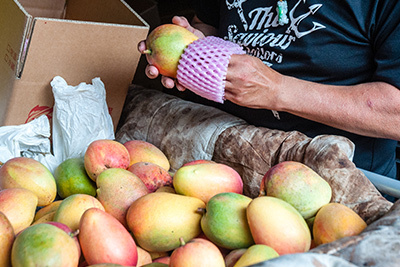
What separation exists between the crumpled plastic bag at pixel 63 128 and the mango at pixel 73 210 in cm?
57

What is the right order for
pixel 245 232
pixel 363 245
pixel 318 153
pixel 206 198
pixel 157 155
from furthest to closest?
pixel 157 155
pixel 318 153
pixel 206 198
pixel 245 232
pixel 363 245

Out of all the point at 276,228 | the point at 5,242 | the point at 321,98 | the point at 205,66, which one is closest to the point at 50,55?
the point at 205,66

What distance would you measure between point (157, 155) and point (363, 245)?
0.91 meters

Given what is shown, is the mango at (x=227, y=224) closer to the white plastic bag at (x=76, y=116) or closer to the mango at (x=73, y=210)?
the mango at (x=73, y=210)

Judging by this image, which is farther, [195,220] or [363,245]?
[195,220]

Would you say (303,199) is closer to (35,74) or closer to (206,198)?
(206,198)

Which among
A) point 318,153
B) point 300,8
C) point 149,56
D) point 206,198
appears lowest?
point 206,198

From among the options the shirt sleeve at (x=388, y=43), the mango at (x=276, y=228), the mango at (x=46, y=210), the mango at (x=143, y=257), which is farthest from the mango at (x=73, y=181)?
the shirt sleeve at (x=388, y=43)

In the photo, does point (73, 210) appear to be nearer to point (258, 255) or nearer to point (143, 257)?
point (143, 257)

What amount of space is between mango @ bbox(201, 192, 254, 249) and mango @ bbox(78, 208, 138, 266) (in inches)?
6.8

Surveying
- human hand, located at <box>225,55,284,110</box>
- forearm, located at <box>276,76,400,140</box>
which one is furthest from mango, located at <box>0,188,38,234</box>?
forearm, located at <box>276,76,400,140</box>

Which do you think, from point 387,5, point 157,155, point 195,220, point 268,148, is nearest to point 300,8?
point 387,5

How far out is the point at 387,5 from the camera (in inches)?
51.4

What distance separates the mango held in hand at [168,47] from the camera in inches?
53.4
